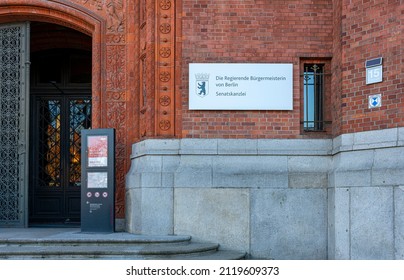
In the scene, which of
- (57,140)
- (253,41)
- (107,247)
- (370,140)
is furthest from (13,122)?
(370,140)

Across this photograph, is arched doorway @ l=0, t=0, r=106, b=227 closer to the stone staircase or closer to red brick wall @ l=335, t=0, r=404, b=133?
the stone staircase

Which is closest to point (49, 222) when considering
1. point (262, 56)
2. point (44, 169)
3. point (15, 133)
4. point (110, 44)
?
point (44, 169)

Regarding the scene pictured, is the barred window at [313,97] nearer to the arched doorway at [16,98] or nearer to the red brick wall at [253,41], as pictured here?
the red brick wall at [253,41]

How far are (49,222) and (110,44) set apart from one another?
18.2 feet

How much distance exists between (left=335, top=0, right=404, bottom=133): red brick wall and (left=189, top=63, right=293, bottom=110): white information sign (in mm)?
1133

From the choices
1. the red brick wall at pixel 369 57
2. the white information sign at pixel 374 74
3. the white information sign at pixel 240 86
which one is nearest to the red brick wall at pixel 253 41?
the white information sign at pixel 240 86

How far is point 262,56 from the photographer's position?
12148mm

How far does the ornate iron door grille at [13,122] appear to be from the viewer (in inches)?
548

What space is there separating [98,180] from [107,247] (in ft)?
6.06

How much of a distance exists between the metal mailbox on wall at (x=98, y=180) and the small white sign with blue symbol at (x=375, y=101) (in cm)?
440

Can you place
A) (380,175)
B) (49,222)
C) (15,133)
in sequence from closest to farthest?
(380,175), (15,133), (49,222)

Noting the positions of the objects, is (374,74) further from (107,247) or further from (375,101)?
(107,247)

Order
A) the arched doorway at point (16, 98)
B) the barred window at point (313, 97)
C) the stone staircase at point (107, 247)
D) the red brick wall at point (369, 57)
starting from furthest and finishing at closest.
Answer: the arched doorway at point (16, 98)
the barred window at point (313, 97)
the red brick wall at point (369, 57)
the stone staircase at point (107, 247)

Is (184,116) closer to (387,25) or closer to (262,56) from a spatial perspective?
(262,56)
